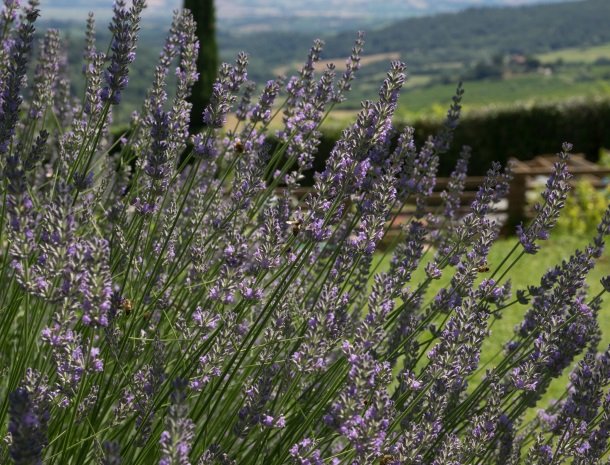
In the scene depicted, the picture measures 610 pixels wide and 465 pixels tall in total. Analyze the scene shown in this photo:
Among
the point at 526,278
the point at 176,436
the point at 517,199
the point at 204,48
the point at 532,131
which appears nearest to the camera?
the point at 176,436

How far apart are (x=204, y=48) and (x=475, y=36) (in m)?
125

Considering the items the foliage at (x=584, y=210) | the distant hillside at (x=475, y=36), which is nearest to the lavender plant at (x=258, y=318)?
the foliage at (x=584, y=210)

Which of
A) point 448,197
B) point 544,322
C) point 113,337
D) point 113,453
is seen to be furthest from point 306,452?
point 448,197

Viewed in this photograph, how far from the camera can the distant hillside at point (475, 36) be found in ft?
354

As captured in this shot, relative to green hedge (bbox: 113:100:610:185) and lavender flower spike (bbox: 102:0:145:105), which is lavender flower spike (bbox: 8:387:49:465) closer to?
lavender flower spike (bbox: 102:0:145:105)

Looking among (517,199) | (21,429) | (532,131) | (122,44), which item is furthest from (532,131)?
(21,429)

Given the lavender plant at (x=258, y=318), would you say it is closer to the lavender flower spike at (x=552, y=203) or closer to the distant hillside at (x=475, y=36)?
the lavender flower spike at (x=552, y=203)

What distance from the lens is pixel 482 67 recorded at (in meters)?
78.4

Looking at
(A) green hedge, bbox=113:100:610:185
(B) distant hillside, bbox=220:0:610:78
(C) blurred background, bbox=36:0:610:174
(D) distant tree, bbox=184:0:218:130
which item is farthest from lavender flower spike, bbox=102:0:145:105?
(B) distant hillside, bbox=220:0:610:78

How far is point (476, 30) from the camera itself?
132 meters

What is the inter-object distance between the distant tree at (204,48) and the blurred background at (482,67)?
2 centimetres

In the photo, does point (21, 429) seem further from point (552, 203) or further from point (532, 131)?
point (532, 131)

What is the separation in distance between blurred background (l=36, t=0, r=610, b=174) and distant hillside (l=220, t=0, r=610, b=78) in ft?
0.63

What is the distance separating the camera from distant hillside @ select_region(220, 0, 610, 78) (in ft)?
354
